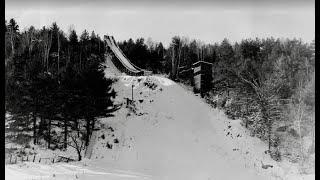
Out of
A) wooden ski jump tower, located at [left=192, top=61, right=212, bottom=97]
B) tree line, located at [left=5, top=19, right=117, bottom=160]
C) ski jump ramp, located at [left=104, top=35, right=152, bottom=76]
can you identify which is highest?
A: ski jump ramp, located at [left=104, top=35, right=152, bottom=76]

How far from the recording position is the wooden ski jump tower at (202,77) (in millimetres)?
55000

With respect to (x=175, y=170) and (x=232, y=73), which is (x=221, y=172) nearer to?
(x=175, y=170)

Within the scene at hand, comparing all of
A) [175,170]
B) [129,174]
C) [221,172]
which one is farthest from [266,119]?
[129,174]

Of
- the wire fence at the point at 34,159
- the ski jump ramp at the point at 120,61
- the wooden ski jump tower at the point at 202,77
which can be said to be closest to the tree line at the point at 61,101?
the wire fence at the point at 34,159

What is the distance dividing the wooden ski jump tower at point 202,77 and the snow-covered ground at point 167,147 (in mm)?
2659

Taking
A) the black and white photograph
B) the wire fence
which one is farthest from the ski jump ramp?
the wire fence

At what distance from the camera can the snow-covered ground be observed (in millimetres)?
27625

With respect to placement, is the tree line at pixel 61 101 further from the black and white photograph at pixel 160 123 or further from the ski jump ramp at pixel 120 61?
the ski jump ramp at pixel 120 61

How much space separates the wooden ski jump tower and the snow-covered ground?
8.73 feet

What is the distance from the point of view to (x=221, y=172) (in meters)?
30.4

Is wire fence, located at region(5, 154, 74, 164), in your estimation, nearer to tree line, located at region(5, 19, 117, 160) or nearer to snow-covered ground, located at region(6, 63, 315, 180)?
tree line, located at region(5, 19, 117, 160)

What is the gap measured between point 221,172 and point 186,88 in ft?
94.2

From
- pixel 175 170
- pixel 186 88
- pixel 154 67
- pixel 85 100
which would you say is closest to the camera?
pixel 175 170

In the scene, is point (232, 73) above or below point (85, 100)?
above
